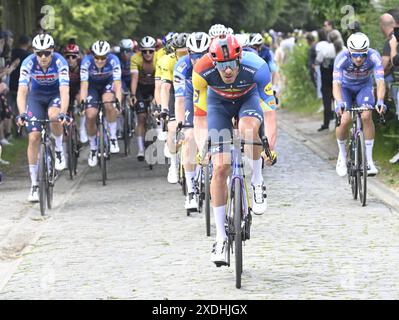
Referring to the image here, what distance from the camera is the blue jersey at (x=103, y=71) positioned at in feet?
58.9

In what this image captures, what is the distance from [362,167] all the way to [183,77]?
223 cm

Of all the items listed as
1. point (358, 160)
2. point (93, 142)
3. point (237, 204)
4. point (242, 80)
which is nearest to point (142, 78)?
point (93, 142)

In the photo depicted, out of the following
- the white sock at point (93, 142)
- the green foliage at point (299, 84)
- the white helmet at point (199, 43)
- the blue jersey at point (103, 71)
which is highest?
the white helmet at point (199, 43)

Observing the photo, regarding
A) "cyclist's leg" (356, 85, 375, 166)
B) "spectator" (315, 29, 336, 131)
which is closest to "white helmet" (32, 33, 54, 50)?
"cyclist's leg" (356, 85, 375, 166)

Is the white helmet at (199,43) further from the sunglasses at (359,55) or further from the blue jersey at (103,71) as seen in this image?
the blue jersey at (103,71)

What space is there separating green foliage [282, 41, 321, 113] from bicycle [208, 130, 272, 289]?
21895 mm

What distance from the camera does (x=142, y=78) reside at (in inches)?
798

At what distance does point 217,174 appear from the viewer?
9.81m

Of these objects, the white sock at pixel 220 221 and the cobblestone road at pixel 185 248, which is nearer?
the cobblestone road at pixel 185 248

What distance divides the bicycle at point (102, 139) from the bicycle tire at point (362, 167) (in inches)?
164

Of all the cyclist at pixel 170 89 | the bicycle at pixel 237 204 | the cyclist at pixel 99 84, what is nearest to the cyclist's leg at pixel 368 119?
the cyclist at pixel 170 89
